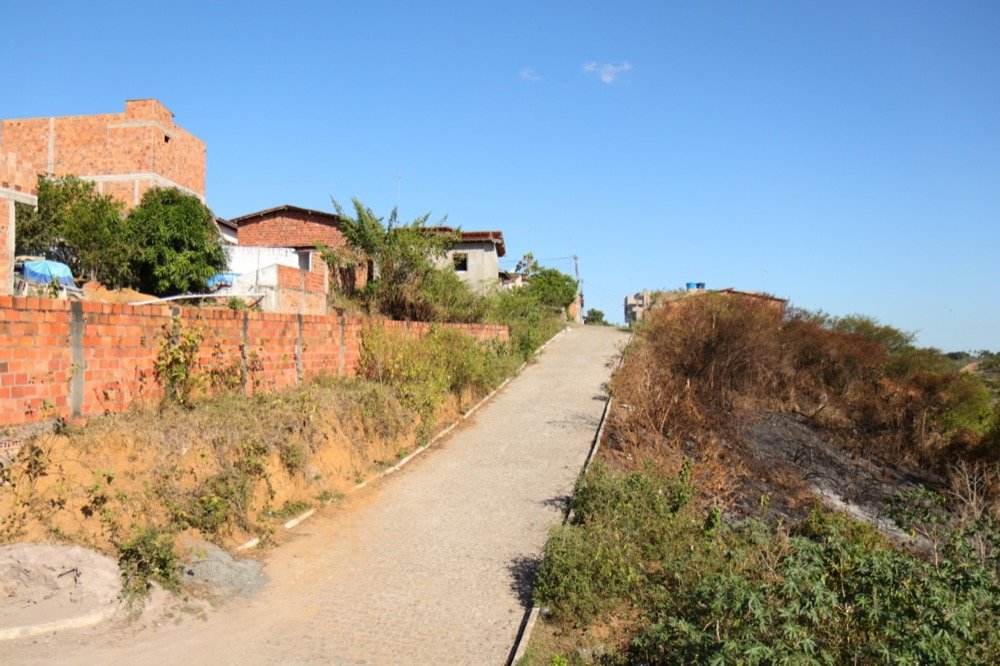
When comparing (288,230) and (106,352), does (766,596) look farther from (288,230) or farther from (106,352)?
(288,230)

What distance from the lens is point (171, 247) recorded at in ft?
66.4

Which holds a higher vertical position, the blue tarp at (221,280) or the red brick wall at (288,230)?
the red brick wall at (288,230)

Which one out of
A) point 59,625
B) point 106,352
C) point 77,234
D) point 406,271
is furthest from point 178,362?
point 77,234

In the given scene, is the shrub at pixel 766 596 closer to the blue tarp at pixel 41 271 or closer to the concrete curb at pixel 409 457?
the concrete curb at pixel 409 457

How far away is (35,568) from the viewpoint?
17.1ft

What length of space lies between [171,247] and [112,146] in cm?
661

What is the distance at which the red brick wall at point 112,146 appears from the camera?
2366 cm

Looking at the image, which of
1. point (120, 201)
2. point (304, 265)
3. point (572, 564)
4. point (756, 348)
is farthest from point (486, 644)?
point (304, 265)

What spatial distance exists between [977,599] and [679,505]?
3761mm

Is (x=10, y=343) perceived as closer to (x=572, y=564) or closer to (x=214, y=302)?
(x=572, y=564)

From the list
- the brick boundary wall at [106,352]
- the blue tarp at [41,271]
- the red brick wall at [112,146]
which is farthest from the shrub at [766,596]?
the red brick wall at [112,146]

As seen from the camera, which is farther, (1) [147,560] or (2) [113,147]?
(2) [113,147]

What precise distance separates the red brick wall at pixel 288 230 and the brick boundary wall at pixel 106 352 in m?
19.4

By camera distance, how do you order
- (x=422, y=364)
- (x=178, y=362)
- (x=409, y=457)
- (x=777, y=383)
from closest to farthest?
(x=178, y=362)
(x=409, y=457)
(x=422, y=364)
(x=777, y=383)
